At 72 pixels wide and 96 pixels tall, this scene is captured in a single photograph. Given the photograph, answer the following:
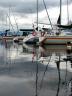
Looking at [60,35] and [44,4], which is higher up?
[44,4]

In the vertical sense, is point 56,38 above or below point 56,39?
above

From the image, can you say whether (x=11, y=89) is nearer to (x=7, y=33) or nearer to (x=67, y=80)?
(x=67, y=80)

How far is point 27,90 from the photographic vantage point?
1173 cm

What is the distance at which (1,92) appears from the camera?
36.9 ft

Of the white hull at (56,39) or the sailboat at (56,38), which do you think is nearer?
the white hull at (56,39)

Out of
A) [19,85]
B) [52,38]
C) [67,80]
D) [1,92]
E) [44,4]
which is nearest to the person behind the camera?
[1,92]

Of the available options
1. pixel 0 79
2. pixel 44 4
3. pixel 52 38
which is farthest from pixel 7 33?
pixel 0 79

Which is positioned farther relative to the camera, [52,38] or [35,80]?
[52,38]

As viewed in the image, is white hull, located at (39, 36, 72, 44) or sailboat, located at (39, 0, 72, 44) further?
sailboat, located at (39, 0, 72, 44)

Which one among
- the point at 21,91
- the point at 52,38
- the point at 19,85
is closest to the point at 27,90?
the point at 21,91

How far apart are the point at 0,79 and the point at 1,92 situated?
3.60 meters

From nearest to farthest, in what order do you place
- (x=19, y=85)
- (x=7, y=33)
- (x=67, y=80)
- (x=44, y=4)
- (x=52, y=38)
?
(x=19, y=85) → (x=67, y=80) → (x=52, y=38) → (x=44, y=4) → (x=7, y=33)

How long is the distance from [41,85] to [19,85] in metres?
0.86

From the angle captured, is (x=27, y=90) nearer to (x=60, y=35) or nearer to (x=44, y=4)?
(x=60, y=35)
